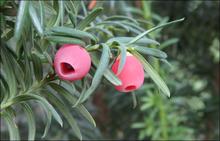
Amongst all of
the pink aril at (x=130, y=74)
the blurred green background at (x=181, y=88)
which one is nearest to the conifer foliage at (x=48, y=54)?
the pink aril at (x=130, y=74)

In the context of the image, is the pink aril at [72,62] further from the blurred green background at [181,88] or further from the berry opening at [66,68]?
the blurred green background at [181,88]

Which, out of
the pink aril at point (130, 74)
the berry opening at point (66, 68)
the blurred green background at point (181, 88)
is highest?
the berry opening at point (66, 68)

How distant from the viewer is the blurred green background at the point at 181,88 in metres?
1.27

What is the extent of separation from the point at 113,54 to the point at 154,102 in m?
0.51

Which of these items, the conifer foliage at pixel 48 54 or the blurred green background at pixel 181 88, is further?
the blurred green background at pixel 181 88

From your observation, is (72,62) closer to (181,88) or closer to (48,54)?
(48,54)

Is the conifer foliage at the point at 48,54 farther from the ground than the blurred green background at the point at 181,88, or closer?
farther from the ground

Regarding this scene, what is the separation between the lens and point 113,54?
0.63 m

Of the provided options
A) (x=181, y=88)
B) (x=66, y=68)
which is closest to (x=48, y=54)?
(x=66, y=68)

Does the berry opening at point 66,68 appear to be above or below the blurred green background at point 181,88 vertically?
above

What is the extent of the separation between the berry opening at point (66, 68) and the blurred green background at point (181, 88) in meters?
0.63

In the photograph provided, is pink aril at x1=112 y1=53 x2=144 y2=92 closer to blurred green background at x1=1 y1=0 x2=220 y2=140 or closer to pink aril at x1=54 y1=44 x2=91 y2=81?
pink aril at x1=54 y1=44 x2=91 y2=81

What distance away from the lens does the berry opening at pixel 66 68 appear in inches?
22.0

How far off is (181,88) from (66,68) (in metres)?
0.81
